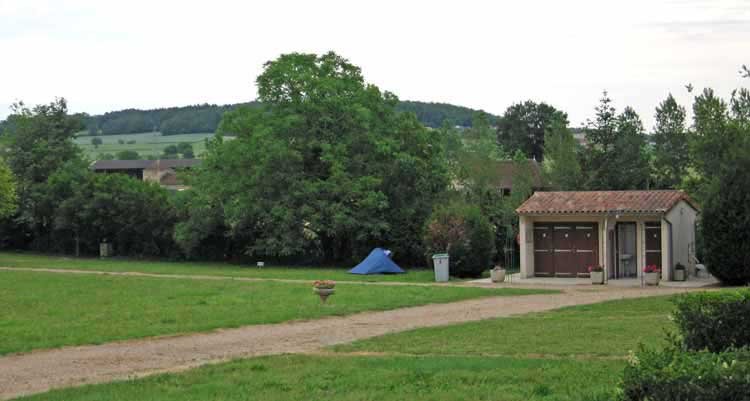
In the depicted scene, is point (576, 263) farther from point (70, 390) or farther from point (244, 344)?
point (70, 390)

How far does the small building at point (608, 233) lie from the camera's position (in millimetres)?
34375

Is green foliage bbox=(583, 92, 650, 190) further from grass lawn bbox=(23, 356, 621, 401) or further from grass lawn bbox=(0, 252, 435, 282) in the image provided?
grass lawn bbox=(23, 356, 621, 401)

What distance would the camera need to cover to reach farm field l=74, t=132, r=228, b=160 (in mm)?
149875

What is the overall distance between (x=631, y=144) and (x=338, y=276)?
18.1 m

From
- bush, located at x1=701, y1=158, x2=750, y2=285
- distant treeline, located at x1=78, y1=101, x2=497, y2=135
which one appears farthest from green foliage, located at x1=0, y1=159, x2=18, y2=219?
distant treeline, located at x1=78, y1=101, x2=497, y2=135

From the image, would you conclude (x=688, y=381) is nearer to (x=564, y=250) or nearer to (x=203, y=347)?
(x=203, y=347)

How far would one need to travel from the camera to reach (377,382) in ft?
40.7

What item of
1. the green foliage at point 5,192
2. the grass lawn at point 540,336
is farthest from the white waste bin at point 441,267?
the green foliage at point 5,192

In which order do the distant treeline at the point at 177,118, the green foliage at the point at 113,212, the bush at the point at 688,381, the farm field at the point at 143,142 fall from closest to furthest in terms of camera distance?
the bush at the point at 688,381 < the green foliage at the point at 113,212 < the distant treeline at the point at 177,118 < the farm field at the point at 143,142

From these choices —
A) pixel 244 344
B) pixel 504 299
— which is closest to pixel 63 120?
pixel 504 299

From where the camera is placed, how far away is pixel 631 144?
48688 millimetres

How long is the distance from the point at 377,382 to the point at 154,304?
46.3 ft

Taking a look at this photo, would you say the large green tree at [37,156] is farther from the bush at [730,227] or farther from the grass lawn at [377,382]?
the grass lawn at [377,382]

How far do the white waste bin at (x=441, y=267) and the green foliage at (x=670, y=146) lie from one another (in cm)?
2327
